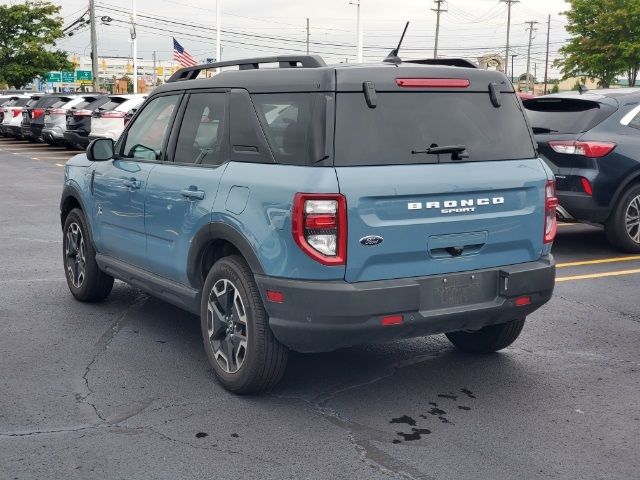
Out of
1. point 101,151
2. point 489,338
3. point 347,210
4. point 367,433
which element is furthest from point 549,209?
point 101,151

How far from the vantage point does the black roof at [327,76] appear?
4395mm

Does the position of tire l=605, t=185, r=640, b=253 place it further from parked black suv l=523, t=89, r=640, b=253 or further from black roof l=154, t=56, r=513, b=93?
black roof l=154, t=56, r=513, b=93

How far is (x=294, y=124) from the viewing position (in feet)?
14.6

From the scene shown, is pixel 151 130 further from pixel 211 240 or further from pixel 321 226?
pixel 321 226

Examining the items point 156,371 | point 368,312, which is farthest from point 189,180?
point 368,312

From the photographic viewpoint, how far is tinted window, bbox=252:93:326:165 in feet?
14.1

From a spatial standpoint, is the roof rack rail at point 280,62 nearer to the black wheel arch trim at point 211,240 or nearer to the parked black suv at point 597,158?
the black wheel arch trim at point 211,240

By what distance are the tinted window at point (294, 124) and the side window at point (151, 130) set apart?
112 centimetres

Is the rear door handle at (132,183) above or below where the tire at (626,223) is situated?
above

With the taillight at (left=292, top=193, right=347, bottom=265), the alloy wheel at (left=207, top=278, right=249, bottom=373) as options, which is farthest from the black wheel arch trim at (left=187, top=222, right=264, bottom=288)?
the taillight at (left=292, top=193, right=347, bottom=265)

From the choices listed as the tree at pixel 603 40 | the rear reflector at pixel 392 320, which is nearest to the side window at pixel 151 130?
the rear reflector at pixel 392 320

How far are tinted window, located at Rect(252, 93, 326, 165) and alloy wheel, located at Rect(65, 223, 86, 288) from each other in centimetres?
272

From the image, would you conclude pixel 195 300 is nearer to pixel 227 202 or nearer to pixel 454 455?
pixel 227 202

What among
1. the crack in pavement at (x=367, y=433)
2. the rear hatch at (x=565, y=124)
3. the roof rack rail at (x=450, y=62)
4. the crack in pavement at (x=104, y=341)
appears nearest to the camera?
the crack in pavement at (x=367, y=433)
